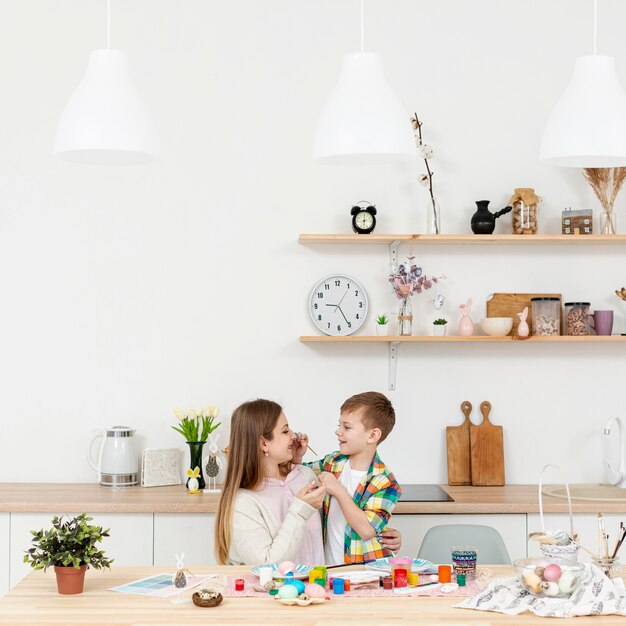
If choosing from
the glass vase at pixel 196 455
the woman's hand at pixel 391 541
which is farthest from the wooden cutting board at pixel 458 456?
the woman's hand at pixel 391 541

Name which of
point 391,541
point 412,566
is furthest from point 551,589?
point 391,541

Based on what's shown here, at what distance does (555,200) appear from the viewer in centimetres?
392

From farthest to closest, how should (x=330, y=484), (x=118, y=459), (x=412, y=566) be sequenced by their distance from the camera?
1. (x=118, y=459)
2. (x=330, y=484)
3. (x=412, y=566)

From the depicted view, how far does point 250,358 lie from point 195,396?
0.27m

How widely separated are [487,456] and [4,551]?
1.86 metres

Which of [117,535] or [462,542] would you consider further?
[117,535]

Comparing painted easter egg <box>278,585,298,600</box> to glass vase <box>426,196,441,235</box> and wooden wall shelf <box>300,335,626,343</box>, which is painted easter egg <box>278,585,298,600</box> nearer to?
wooden wall shelf <box>300,335,626,343</box>

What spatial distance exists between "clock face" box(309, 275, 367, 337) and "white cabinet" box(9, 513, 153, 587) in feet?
3.45

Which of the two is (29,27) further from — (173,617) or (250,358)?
(173,617)

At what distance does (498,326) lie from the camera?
3738 millimetres

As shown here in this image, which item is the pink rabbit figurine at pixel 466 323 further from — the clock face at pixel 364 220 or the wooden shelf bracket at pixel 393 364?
the clock face at pixel 364 220

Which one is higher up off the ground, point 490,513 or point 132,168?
point 132,168

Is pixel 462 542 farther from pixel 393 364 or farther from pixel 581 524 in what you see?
pixel 393 364

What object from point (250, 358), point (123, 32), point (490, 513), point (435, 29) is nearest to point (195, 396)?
point (250, 358)
